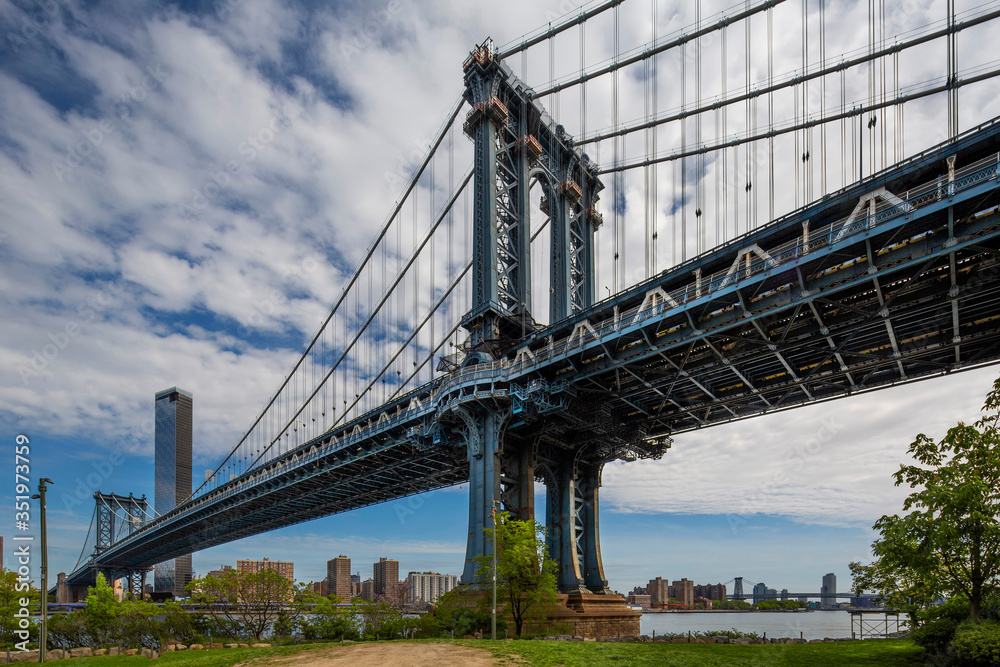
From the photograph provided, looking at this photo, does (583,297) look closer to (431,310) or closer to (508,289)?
(508,289)

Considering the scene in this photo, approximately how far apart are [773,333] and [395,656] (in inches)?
954

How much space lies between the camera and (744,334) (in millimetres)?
33000

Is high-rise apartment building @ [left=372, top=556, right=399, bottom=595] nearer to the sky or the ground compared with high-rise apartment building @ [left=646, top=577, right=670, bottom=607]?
nearer to the sky

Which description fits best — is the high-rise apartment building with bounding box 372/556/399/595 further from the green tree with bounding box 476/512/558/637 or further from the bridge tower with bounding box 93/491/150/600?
the green tree with bounding box 476/512/558/637

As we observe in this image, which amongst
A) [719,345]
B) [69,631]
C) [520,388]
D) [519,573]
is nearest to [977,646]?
[719,345]

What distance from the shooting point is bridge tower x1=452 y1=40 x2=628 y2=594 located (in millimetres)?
41438

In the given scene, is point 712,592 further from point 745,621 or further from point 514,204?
point 514,204

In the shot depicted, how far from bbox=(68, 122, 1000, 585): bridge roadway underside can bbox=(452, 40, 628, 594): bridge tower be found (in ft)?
3.96

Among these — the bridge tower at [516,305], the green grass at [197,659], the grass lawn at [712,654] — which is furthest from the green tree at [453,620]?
the green grass at [197,659]

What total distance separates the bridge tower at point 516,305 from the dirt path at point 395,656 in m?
13.9

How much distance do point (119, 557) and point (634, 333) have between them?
145 meters

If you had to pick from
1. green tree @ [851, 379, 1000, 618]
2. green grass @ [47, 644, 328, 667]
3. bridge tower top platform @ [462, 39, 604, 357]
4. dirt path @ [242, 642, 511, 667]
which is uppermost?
bridge tower top platform @ [462, 39, 604, 357]

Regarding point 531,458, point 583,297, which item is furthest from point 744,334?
point 583,297

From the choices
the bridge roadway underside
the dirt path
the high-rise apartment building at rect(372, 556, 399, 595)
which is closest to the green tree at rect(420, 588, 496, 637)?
the dirt path
